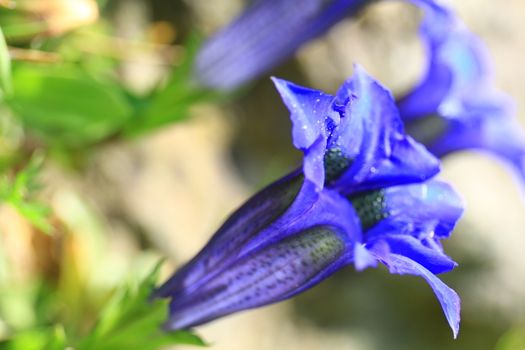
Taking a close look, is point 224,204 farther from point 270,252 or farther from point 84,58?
point 270,252

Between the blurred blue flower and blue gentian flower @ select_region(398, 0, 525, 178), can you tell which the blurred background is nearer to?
the blurred blue flower

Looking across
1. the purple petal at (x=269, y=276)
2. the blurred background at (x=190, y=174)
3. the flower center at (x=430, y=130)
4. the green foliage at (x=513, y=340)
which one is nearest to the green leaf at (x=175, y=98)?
the blurred background at (x=190, y=174)

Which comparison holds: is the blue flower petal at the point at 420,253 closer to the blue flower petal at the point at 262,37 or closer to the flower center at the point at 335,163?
the flower center at the point at 335,163

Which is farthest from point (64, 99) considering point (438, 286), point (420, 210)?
point (438, 286)

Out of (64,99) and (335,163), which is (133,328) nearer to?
(335,163)

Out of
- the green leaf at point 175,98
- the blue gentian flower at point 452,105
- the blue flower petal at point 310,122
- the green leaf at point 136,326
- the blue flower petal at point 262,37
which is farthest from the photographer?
the green leaf at point 175,98

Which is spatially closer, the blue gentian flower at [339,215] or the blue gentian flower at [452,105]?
the blue gentian flower at [339,215]

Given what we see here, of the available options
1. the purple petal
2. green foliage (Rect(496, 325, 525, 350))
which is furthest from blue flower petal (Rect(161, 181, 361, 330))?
green foliage (Rect(496, 325, 525, 350))
